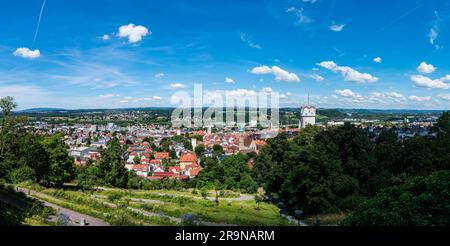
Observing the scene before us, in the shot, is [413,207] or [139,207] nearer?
[413,207]

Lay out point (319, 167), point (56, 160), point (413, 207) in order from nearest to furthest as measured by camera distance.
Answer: point (413, 207), point (319, 167), point (56, 160)

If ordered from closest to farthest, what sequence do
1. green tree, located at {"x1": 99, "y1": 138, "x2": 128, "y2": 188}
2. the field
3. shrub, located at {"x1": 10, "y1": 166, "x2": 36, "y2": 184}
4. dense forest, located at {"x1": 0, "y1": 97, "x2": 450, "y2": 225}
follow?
the field < dense forest, located at {"x1": 0, "y1": 97, "x2": 450, "y2": 225} < shrub, located at {"x1": 10, "y1": 166, "x2": 36, "y2": 184} < green tree, located at {"x1": 99, "y1": 138, "x2": 128, "y2": 188}

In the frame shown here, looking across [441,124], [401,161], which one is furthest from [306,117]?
[401,161]

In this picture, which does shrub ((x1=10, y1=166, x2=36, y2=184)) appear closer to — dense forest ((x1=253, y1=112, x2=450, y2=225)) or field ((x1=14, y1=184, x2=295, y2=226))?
field ((x1=14, y1=184, x2=295, y2=226))

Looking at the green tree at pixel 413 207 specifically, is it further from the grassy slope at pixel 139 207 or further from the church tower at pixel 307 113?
the church tower at pixel 307 113

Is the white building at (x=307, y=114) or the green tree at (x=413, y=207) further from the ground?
the white building at (x=307, y=114)

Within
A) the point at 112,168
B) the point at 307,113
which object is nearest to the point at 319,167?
the point at 112,168

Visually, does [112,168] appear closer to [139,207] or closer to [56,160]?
[56,160]

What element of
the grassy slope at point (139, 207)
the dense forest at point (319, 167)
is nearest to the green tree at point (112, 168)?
the dense forest at point (319, 167)

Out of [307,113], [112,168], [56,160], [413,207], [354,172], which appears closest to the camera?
[413,207]

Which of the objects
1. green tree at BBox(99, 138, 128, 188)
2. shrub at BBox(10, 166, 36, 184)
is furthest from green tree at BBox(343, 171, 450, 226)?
green tree at BBox(99, 138, 128, 188)

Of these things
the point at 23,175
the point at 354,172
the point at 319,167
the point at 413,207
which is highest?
the point at 413,207
